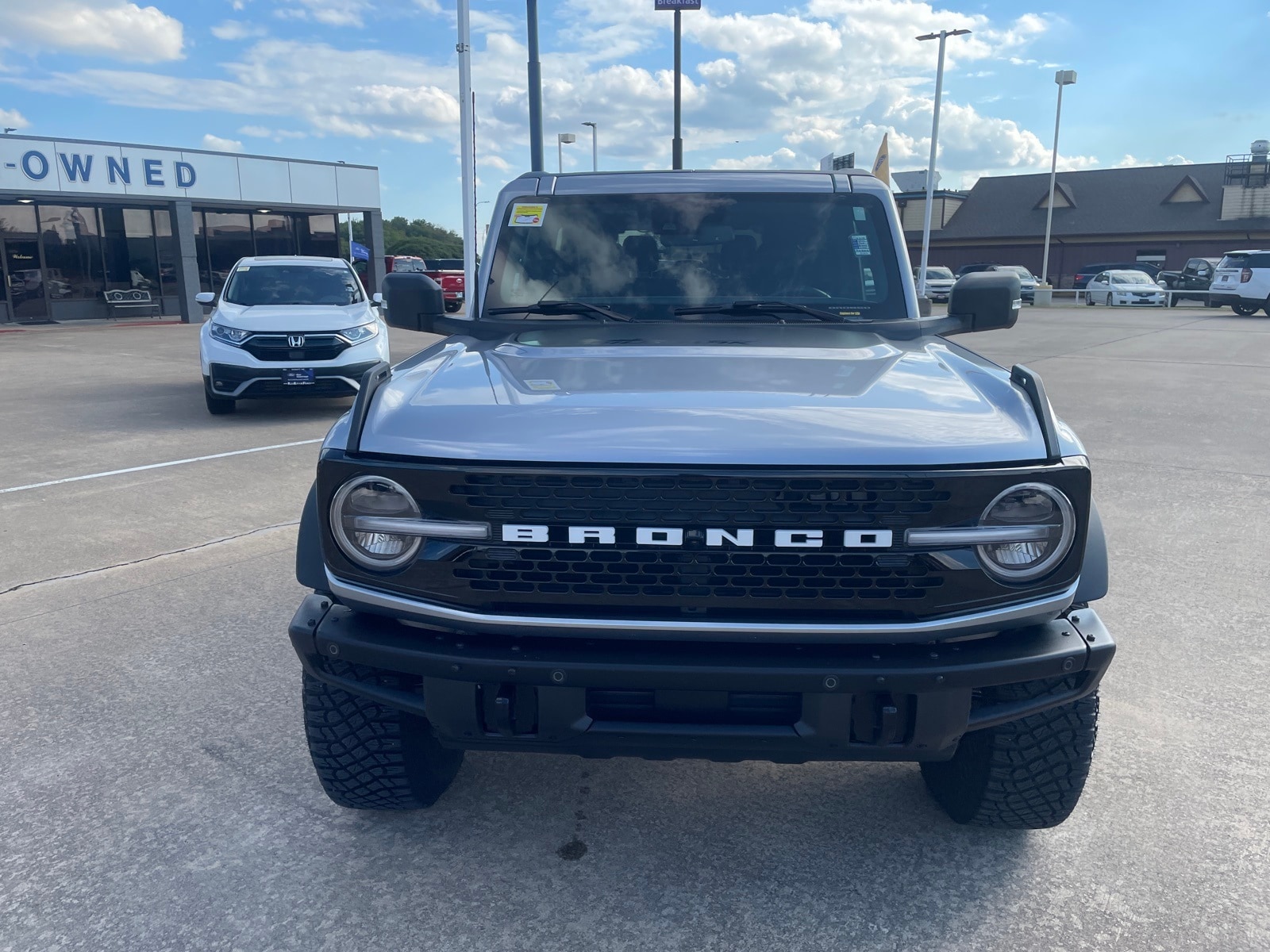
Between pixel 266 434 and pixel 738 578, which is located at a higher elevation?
pixel 738 578

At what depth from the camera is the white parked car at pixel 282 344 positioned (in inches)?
388

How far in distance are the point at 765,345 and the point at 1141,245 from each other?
2178 inches

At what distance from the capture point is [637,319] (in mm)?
3529

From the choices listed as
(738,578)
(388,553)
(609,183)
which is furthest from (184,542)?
(738,578)

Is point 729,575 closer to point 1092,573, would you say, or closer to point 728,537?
point 728,537

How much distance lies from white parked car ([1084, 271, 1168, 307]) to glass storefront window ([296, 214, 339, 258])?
88.9 ft

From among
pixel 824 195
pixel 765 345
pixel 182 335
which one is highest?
pixel 824 195

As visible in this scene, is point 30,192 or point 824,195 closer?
point 824,195

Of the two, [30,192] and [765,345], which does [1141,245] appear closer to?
[30,192]

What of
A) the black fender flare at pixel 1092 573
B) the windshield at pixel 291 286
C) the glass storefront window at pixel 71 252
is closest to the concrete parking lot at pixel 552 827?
the black fender flare at pixel 1092 573

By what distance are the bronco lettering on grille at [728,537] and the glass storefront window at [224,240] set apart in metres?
29.2

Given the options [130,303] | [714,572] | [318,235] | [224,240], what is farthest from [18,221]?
[714,572]

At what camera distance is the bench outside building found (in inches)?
1076

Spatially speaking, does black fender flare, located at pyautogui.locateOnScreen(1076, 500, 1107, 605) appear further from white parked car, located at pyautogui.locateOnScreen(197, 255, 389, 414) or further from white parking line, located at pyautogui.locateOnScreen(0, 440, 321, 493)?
white parked car, located at pyautogui.locateOnScreen(197, 255, 389, 414)
